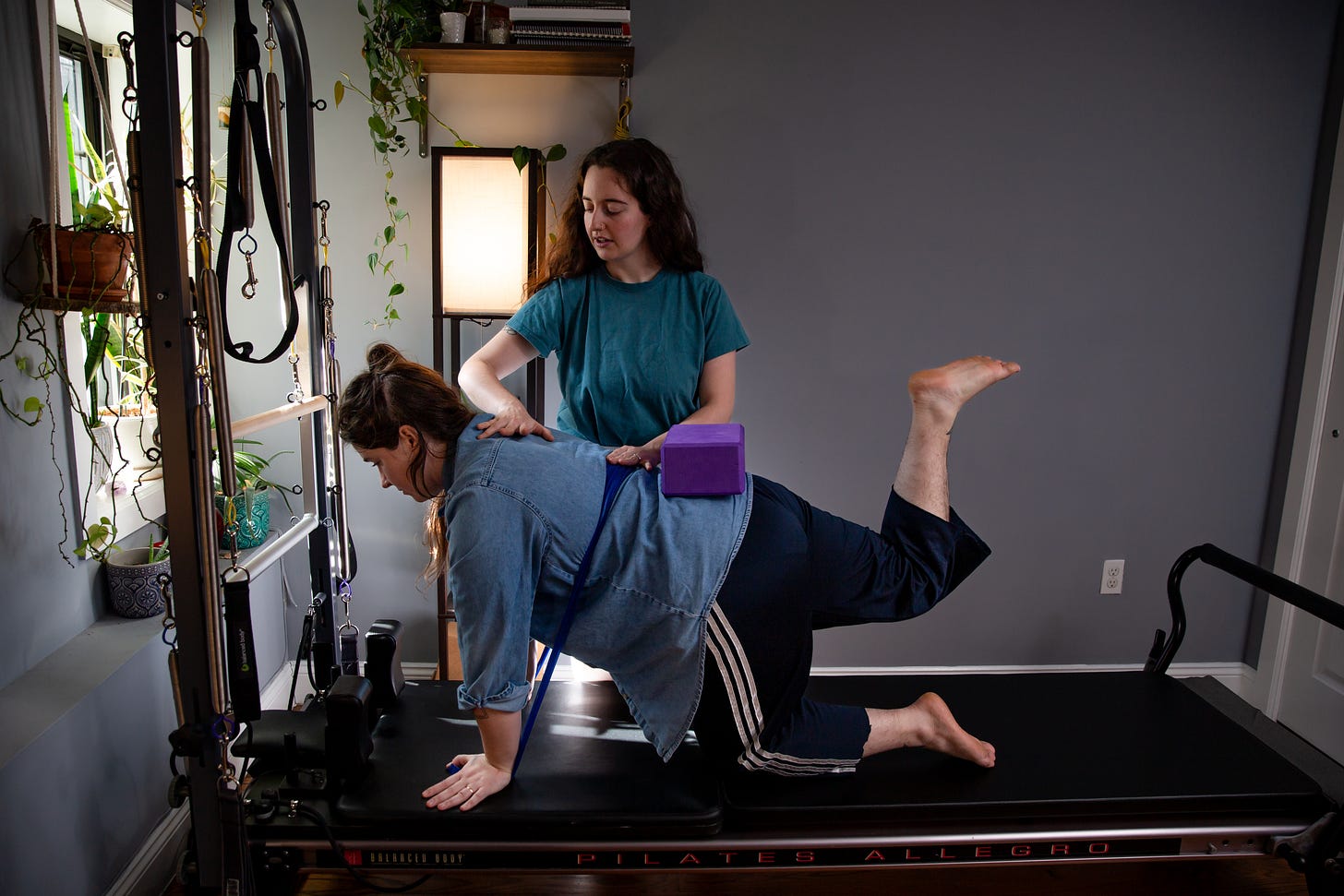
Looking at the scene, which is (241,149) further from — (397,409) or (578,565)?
(578,565)

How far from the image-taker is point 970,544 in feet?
5.80

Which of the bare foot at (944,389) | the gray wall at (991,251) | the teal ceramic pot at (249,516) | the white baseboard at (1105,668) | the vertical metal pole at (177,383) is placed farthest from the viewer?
the white baseboard at (1105,668)

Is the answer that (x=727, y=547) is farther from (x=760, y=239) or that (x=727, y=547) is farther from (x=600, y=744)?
(x=760, y=239)

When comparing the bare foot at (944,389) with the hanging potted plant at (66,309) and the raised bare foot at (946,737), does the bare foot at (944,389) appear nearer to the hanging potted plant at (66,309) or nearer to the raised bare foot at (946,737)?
the raised bare foot at (946,737)

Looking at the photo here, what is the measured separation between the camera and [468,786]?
1.57m

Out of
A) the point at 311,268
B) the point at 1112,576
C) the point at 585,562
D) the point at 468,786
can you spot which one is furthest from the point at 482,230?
the point at 1112,576

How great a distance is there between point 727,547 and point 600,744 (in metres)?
0.54

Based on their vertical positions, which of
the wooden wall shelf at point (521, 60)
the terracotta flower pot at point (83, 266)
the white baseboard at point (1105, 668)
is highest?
the wooden wall shelf at point (521, 60)

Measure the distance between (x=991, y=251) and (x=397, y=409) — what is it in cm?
192

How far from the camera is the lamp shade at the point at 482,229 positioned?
7.27ft

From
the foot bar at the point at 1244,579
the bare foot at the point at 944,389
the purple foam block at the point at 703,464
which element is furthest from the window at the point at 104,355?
the foot bar at the point at 1244,579

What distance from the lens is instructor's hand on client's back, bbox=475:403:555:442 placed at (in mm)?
1516

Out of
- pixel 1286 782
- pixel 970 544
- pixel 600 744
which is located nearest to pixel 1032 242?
pixel 970 544

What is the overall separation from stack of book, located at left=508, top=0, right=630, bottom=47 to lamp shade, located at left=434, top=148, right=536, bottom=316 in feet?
0.96
